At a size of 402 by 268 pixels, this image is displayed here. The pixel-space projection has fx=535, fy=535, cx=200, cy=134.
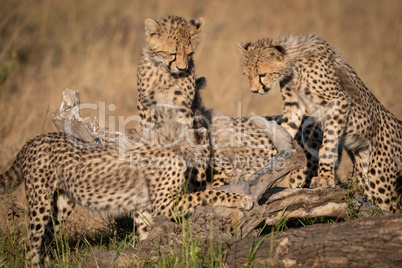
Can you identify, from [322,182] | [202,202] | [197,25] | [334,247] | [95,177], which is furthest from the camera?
[197,25]

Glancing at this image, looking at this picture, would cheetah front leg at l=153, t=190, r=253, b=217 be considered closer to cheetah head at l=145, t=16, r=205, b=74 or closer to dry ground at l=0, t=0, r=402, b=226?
cheetah head at l=145, t=16, r=205, b=74

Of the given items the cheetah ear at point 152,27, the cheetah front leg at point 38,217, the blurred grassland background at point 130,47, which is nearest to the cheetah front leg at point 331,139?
the cheetah ear at point 152,27

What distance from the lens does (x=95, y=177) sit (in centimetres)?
407

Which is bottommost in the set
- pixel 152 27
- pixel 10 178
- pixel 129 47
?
pixel 10 178

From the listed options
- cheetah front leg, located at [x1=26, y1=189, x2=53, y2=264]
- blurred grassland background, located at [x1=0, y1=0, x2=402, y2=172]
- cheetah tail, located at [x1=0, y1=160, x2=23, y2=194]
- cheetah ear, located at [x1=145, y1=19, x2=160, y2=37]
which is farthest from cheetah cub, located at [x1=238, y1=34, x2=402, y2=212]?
blurred grassland background, located at [x1=0, y1=0, x2=402, y2=172]

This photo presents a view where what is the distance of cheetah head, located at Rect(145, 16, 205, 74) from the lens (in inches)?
Answer: 177

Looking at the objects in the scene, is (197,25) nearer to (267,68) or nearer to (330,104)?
(267,68)

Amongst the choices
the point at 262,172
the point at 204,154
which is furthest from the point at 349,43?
the point at 262,172

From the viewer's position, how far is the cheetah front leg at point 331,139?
13.4 ft

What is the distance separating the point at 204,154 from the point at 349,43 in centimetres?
678

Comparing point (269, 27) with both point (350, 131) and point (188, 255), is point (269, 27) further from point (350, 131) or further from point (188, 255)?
point (188, 255)

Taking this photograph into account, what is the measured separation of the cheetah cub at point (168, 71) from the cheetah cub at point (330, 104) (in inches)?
19.7

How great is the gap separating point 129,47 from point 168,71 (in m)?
4.60

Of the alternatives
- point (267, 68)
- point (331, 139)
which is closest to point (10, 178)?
point (267, 68)
